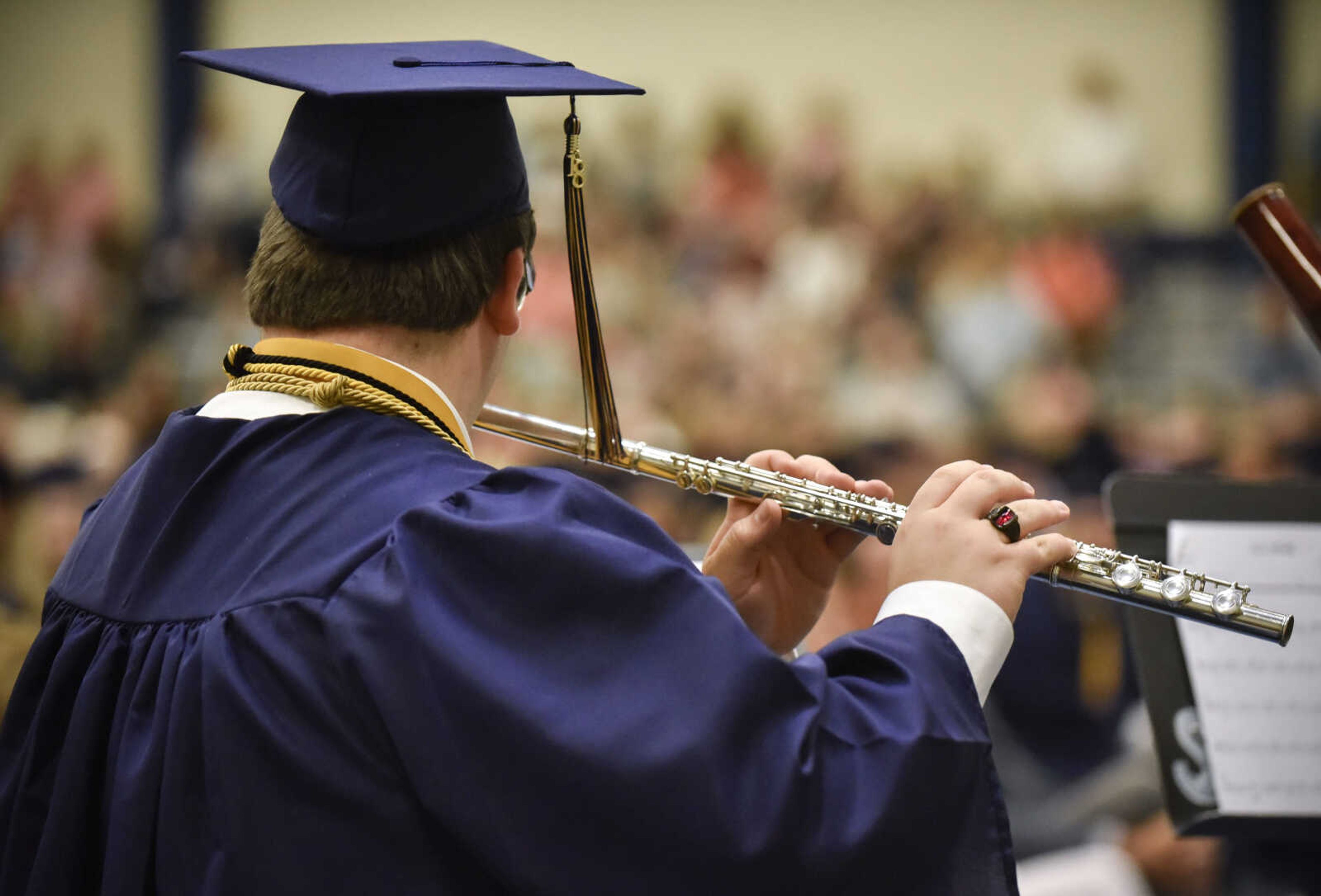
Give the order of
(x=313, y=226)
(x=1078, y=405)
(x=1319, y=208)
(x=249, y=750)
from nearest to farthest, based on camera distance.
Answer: (x=249, y=750), (x=313, y=226), (x=1078, y=405), (x=1319, y=208)

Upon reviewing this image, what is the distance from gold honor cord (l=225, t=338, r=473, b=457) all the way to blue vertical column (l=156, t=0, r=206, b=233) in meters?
8.24

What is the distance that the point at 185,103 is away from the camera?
30.3ft

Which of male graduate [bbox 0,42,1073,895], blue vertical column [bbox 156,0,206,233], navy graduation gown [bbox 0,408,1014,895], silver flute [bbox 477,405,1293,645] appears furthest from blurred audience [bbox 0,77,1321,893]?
navy graduation gown [bbox 0,408,1014,895]

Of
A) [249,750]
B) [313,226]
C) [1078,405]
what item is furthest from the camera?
[1078,405]

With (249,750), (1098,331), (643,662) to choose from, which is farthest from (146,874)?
(1098,331)

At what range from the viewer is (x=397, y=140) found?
163cm

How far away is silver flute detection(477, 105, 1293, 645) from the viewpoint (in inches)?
70.6

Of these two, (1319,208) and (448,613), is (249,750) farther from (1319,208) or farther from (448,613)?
(1319,208)

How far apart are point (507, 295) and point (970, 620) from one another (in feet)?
2.39

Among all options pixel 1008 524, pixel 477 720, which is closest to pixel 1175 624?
pixel 1008 524

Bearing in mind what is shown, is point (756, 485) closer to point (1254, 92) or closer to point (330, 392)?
point (330, 392)

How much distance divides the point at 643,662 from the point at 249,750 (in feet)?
1.40

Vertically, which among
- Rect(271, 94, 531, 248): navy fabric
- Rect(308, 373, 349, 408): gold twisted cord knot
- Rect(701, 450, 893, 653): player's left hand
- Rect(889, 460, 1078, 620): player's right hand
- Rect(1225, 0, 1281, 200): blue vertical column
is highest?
Rect(1225, 0, 1281, 200): blue vertical column

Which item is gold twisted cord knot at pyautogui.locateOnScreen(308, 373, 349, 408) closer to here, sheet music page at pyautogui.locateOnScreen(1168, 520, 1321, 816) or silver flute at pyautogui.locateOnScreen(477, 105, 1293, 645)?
silver flute at pyautogui.locateOnScreen(477, 105, 1293, 645)
